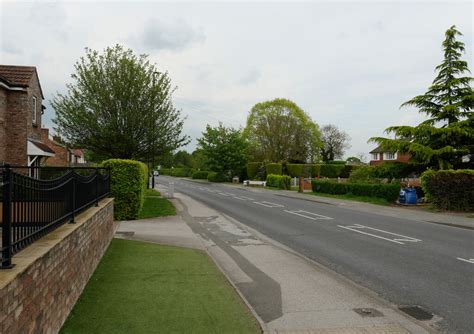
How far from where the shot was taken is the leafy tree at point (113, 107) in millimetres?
20422

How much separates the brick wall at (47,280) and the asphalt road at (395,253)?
15.7ft

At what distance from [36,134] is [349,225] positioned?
1713 centimetres

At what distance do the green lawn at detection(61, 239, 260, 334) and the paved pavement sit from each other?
363mm

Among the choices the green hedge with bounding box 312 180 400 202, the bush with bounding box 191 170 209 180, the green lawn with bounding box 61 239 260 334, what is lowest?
the green lawn with bounding box 61 239 260 334

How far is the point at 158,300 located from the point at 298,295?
223 cm

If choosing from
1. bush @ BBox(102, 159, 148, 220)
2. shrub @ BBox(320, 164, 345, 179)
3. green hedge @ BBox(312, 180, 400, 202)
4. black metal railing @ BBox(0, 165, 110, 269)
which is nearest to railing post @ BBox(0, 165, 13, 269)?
black metal railing @ BBox(0, 165, 110, 269)

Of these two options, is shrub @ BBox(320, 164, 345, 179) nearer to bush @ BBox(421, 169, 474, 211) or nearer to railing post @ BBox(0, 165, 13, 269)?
bush @ BBox(421, 169, 474, 211)

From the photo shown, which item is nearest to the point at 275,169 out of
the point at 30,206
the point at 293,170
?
the point at 293,170

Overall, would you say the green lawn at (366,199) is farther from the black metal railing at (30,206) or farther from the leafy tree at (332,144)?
the leafy tree at (332,144)

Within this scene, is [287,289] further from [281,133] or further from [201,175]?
[201,175]

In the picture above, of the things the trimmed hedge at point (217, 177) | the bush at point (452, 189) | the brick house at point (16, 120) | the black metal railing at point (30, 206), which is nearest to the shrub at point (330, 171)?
the trimmed hedge at point (217, 177)

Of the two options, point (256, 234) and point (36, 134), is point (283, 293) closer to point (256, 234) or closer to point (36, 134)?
point (256, 234)

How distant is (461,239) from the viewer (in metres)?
11.8

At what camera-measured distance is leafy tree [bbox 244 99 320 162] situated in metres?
58.6
